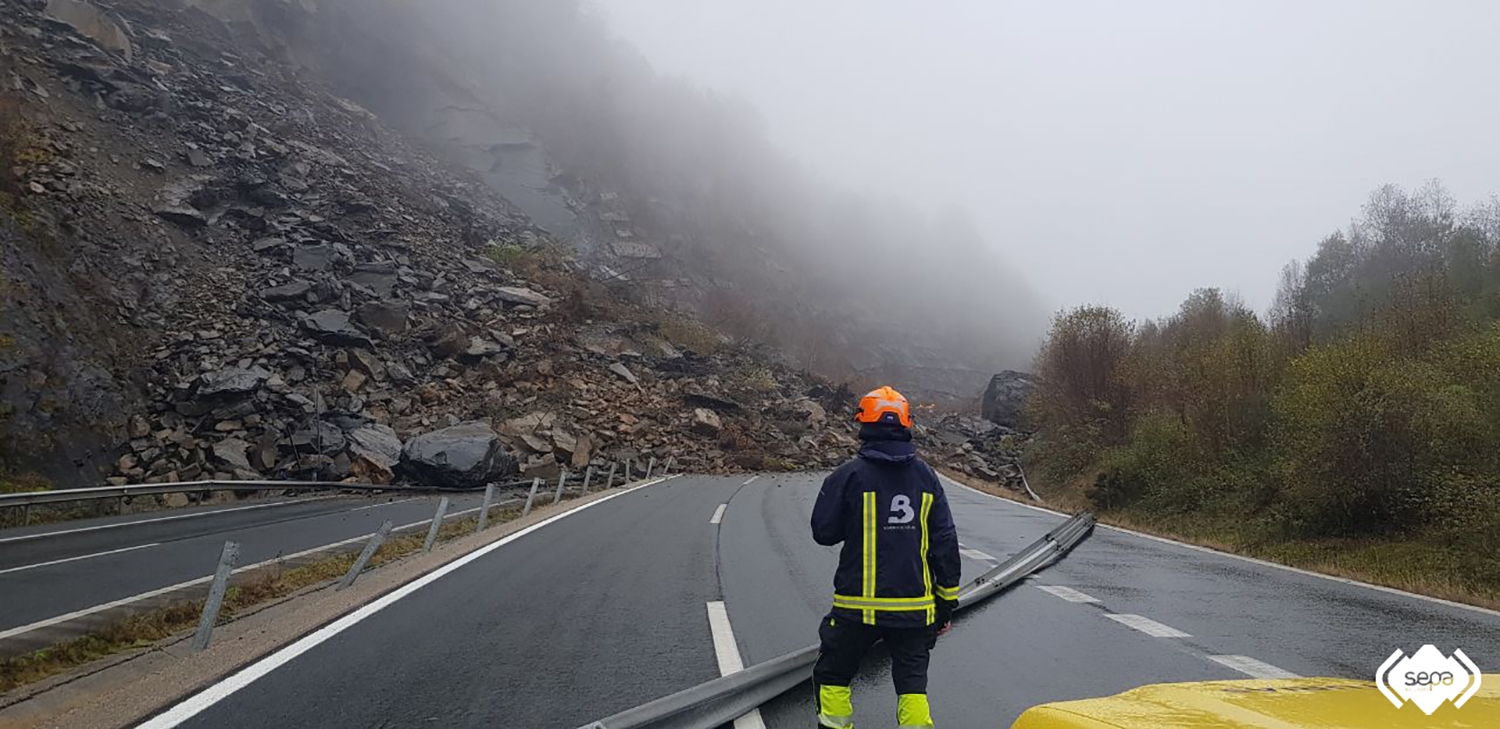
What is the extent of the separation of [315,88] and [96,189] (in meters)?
32.2

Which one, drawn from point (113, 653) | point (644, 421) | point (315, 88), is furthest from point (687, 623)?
point (315, 88)

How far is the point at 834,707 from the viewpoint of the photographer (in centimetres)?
378

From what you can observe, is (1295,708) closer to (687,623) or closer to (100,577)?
(687,623)

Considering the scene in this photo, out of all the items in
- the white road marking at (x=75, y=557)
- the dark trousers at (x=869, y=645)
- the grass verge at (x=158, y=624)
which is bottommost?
the white road marking at (x=75, y=557)

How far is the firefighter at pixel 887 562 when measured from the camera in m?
3.73

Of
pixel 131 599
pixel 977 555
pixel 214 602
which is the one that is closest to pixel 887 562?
pixel 214 602

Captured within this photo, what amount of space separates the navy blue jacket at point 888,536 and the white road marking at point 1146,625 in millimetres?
3780

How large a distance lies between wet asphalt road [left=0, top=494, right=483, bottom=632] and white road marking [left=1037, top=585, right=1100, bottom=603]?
1001 cm

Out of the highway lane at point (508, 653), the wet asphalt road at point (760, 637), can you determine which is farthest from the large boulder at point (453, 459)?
the highway lane at point (508, 653)

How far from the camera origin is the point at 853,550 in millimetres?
3855

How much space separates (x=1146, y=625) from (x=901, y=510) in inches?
174

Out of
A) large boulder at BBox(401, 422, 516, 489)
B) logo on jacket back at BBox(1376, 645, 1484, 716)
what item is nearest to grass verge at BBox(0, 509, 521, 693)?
logo on jacket back at BBox(1376, 645, 1484, 716)

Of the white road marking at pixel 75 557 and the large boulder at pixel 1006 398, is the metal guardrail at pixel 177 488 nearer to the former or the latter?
the white road marking at pixel 75 557

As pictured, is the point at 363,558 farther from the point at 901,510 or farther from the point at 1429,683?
the point at 1429,683
